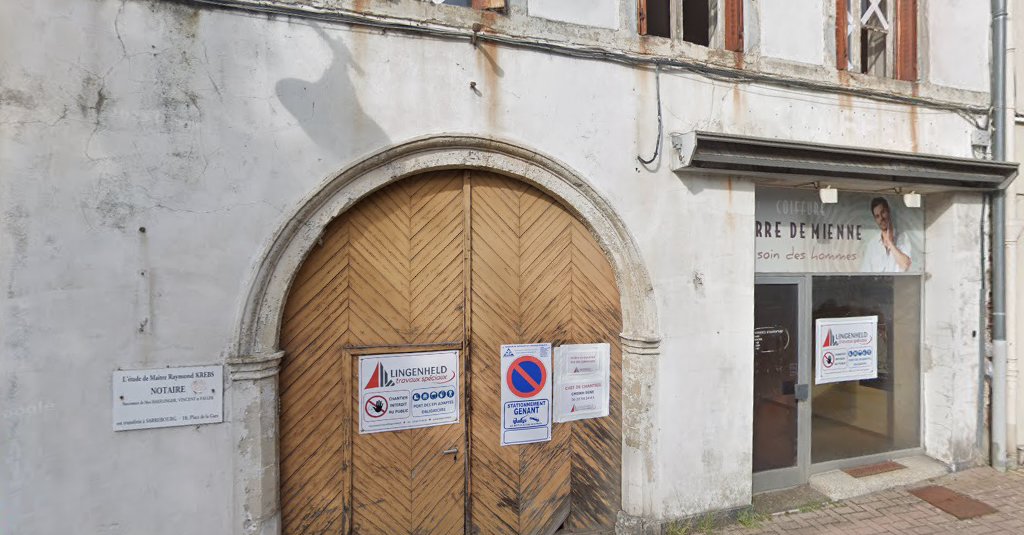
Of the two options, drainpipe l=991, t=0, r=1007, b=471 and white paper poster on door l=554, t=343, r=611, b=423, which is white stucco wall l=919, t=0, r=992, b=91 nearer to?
drainpipe l=991, t=0, r=1007, b=471

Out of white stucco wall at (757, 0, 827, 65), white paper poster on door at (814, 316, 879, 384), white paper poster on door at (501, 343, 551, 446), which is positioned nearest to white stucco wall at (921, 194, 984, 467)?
white paper poster on door at (814, 316, 879, 384)

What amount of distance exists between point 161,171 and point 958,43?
299 inches

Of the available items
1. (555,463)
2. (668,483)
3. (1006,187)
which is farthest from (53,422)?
(1006,187)

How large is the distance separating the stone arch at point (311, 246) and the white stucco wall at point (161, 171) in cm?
10

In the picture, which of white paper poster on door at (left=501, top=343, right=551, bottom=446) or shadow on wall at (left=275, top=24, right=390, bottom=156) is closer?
shadow on wall at (left=275, top=24, right=390, bottom=156)

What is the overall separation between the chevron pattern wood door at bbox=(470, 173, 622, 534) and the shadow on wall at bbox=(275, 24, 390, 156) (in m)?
0.96

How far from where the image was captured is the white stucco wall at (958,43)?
18.8 feet

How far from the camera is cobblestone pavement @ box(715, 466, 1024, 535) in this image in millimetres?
4602

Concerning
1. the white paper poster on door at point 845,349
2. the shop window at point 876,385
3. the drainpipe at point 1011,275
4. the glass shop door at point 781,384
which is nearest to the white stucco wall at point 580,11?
the glass shop door at point 781,384

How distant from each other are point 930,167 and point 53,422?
741 cm

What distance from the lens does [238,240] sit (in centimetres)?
358

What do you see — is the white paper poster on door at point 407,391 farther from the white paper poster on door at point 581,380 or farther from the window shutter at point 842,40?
the window shutter at point 842,40

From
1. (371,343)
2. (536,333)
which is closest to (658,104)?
(536,333)

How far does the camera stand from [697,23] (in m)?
5.00
